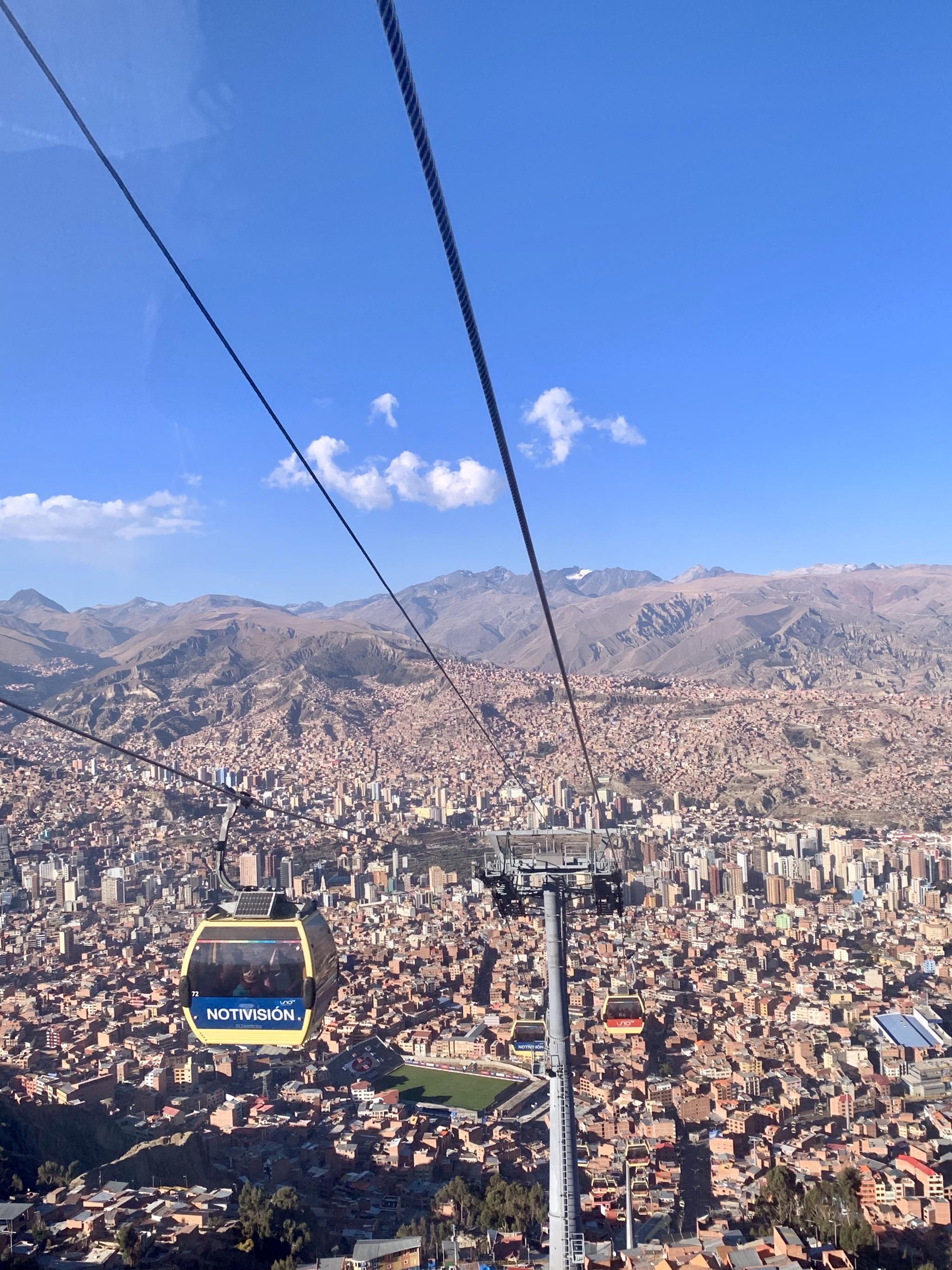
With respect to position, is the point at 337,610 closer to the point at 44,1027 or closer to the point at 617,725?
the point at 617,725

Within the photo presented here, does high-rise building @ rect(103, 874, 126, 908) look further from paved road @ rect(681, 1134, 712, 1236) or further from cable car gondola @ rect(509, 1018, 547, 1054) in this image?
paved road @ rect(681, 1134, 712, 1236)

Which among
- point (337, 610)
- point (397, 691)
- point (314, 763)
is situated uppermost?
point (337, 610)

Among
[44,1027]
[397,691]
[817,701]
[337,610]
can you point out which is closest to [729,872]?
[44,1027]

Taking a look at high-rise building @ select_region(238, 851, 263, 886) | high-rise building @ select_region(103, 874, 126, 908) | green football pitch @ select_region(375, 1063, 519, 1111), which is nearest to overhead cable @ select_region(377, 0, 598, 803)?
green football pitch @ select_region(375, 1063, 519, 1111)

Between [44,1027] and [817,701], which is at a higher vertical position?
[817,701]

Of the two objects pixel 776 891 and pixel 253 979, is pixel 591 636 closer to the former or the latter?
pixel 776 891

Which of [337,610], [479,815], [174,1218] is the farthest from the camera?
[337,610]

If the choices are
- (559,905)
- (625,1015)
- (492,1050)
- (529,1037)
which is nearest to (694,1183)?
(625,1015)
